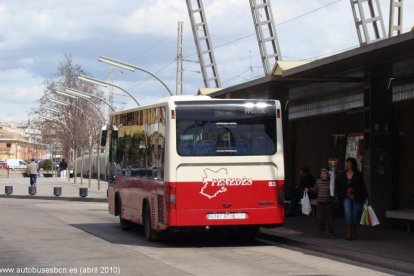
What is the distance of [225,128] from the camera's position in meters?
15.1

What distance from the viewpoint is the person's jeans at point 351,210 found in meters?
15.2

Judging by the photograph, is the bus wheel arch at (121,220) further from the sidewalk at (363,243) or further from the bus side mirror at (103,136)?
the sidewalk at (363,243)

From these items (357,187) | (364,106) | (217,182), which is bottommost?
(357,187)

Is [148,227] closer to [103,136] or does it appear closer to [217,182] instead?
[217,182]

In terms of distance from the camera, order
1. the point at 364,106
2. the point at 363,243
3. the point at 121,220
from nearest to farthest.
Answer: the point at 363,243 < the point at 364,106 < the point at 121,220

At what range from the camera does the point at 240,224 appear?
14977 millimetres

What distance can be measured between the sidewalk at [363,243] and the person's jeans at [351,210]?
17.8 inches

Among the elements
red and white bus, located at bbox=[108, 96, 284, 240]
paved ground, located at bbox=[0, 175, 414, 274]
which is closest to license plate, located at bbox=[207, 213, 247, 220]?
red and white bus, located at bbox=[108, 96, 284, 240]

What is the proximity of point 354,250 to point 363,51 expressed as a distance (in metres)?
3.70

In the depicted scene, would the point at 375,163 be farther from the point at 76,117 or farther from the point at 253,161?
the point at 76,117

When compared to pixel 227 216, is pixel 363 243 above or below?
below

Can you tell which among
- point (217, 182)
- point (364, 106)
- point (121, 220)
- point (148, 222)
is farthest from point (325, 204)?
point (121, 220)

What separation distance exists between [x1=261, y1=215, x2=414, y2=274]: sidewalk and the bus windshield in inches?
85.7

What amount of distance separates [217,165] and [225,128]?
794mm
